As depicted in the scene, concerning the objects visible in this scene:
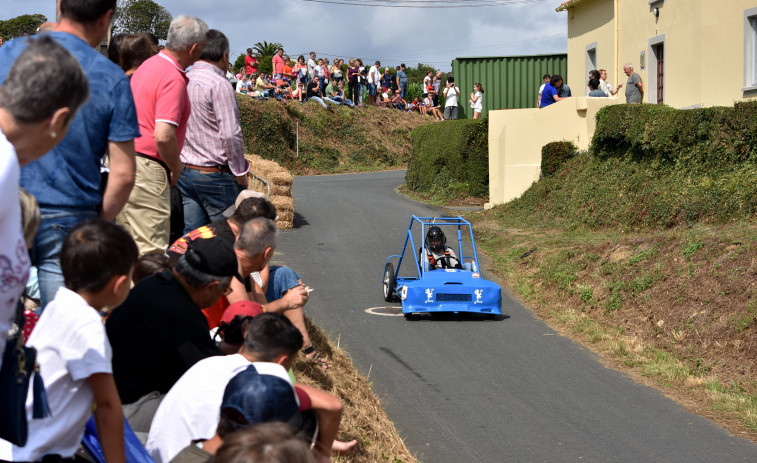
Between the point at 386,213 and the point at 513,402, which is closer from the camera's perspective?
the point at 513,402

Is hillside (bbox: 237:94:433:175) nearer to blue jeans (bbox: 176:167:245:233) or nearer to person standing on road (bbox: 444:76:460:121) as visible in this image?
person standing on road (bbox: 444:76:460:121)

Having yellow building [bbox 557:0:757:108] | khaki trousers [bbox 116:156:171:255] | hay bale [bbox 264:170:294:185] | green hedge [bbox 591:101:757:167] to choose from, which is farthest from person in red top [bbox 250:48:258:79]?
khaki trousers [bbox 116:156:171:255]

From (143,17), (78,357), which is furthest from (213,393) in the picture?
(143,17)

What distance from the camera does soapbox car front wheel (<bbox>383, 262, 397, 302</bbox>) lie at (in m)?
14.1

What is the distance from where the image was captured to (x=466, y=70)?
3225 centimetres

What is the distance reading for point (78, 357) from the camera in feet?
9.24

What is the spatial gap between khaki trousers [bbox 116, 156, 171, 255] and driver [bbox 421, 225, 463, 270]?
881 centimetres

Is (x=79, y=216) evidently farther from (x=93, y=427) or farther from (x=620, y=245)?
(x=620, y=245)

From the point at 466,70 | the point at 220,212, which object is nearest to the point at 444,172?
the point at 466,70

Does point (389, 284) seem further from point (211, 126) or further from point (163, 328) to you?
point (163, 328)

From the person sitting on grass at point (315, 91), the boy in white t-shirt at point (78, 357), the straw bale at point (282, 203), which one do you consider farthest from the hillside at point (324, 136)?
the boy in white t-shirt at point (78, 357)

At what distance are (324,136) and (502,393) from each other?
29.0 metres

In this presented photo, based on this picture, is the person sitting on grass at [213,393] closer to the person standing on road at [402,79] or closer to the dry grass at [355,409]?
the dry grass at [355,409]

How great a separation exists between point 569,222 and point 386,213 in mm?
5249
